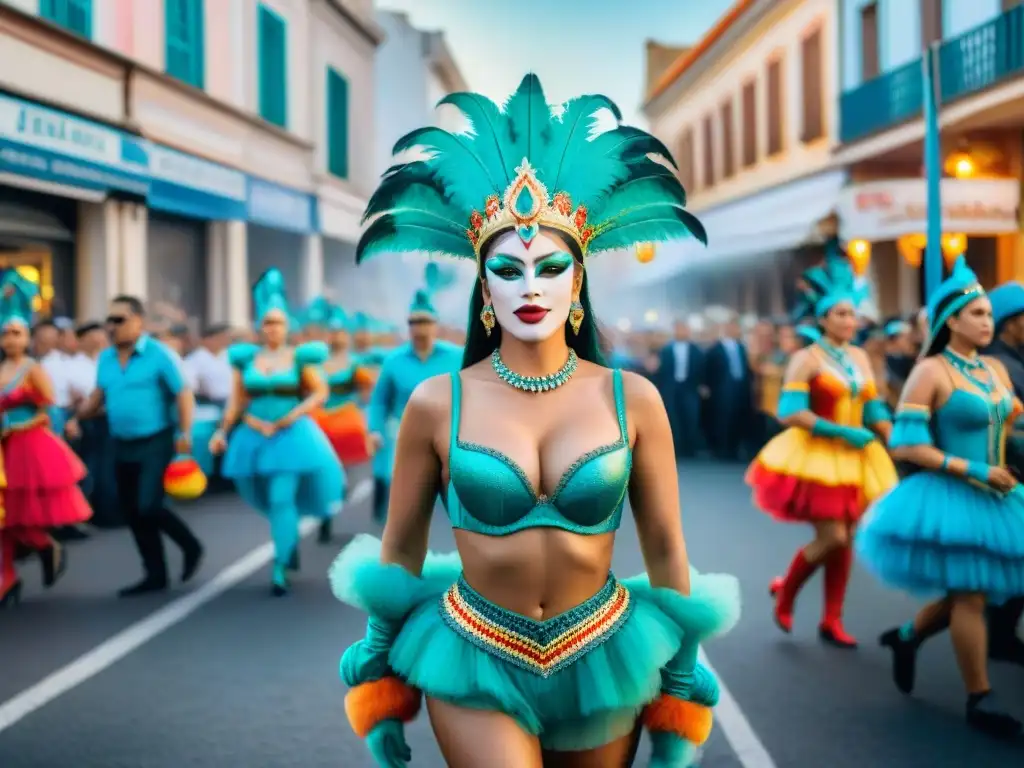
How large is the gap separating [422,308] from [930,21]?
14.5m

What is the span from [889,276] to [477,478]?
21288mm

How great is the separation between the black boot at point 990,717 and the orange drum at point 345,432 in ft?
24.8

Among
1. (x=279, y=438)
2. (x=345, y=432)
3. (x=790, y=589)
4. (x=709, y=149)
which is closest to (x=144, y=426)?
(x=279, y=438)

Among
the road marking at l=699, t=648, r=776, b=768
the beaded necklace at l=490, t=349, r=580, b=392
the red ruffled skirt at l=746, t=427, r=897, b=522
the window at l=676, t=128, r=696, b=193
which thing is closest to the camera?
the beaded necklace at l=490, t=349, r=580, b=392

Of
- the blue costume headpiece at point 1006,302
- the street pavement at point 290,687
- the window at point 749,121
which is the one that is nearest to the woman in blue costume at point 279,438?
the street pavement at point 290,687

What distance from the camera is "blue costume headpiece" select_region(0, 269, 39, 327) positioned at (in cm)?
775

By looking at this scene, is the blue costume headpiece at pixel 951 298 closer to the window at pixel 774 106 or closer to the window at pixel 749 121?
the window at pixel 774 106

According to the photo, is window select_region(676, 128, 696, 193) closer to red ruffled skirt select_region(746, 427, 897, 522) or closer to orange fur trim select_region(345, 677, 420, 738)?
red ruffled skirt select_region(746, 427, 897, 522)

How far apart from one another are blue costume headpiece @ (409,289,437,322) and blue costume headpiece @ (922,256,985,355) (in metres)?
4.80

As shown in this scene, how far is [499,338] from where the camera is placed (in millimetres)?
3355

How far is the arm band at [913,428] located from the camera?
5098mm

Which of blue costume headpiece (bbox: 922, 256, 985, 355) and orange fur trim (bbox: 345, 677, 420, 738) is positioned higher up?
blue costume headpiece (bbox: 922, 256, 985, 355)

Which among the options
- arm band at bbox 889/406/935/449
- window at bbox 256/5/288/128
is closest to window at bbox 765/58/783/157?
window at bbox 256/5/288/128

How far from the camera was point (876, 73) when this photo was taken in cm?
2253
